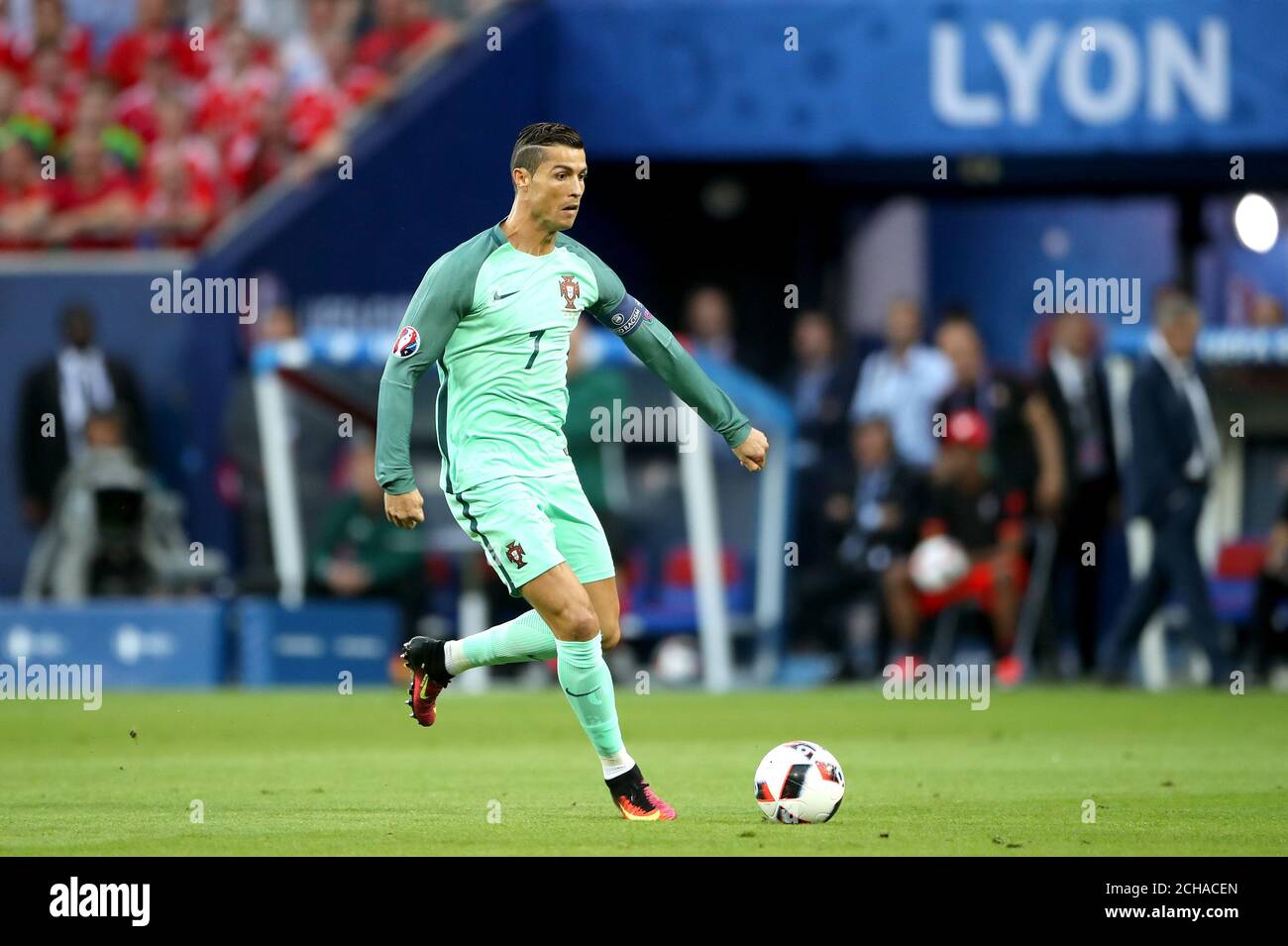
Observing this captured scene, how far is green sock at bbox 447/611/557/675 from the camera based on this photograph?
9602 mm

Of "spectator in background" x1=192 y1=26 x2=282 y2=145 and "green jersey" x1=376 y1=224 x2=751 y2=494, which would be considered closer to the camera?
"green jersey" x1=376 y1=224 x2=751 y2=494

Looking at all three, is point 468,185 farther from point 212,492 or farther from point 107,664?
point 107,664

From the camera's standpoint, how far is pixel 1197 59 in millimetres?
19594

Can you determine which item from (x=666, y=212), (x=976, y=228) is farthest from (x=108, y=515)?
(x=976, y=228)

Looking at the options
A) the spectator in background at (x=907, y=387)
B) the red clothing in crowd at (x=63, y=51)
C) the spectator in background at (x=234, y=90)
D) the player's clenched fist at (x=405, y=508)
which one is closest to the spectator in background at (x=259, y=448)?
the spectator in background at (x=234, y=90)

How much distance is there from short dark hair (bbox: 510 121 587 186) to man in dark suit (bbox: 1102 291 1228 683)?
8626 mm

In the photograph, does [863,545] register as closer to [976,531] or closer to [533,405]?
[976,531]

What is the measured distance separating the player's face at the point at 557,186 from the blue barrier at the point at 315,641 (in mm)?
9396

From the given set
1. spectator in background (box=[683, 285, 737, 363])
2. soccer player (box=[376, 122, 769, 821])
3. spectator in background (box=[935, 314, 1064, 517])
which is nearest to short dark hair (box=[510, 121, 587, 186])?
soccer player (box=[376, 122, 769, 821])

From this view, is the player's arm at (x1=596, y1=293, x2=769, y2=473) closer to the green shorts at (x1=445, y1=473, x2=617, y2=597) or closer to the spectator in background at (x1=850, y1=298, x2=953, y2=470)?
the green shorts at (x1=445, y1=473, x2=617, y2=597)

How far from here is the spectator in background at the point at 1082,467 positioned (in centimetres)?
1820

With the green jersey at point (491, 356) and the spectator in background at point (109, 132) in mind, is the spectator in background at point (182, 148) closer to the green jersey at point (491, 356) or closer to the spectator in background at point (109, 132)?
the spectator in background at point (109, 132)

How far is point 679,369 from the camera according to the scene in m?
9.52

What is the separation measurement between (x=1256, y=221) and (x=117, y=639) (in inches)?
411
